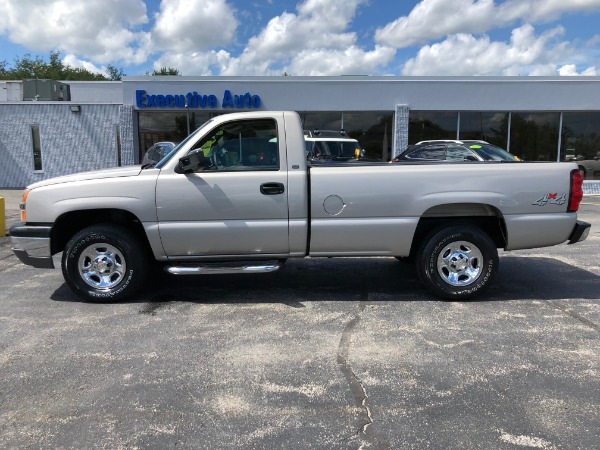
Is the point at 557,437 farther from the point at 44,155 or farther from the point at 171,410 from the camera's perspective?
the point at 44,155

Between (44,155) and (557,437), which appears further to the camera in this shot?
(44,155)

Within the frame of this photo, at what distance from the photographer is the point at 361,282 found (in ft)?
19.7

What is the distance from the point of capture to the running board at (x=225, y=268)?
15.9 ft

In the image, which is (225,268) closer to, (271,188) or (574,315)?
(271,188)

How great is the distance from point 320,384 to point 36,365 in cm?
218

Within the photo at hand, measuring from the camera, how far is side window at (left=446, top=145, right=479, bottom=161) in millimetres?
11575

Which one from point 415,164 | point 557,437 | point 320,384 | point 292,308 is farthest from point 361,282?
point 557,437

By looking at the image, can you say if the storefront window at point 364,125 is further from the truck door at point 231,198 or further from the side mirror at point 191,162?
the side mirror at point 191,162

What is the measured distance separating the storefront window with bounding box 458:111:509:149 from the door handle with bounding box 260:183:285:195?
14.7m

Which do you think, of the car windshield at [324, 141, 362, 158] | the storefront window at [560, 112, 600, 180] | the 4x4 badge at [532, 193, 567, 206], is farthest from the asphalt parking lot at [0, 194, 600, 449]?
the storefront window at [560, 112, 600, 180]

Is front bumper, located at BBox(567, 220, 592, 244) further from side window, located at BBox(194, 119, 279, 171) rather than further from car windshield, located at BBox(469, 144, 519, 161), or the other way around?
car windshield, located at BBox(469, 144, 519, 161)

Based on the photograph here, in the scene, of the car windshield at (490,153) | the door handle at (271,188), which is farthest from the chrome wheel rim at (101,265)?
the car windshield at (490,153)

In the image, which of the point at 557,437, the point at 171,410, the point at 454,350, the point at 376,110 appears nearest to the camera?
the point at 557,437

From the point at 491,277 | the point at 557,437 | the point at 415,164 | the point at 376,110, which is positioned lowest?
the point at 557,437
